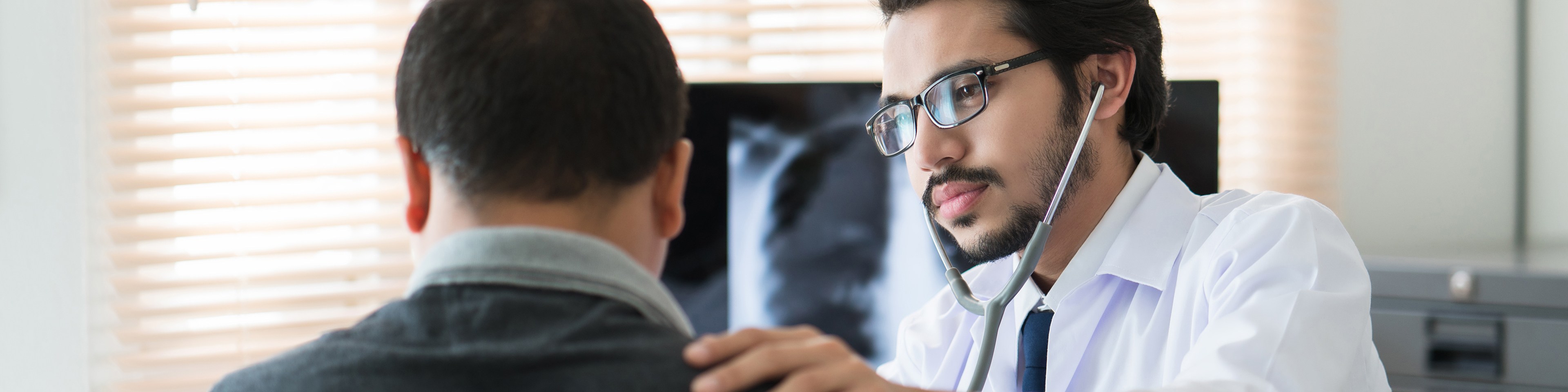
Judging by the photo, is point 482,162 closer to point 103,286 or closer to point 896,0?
point 896,0

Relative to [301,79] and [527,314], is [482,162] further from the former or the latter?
[301,79]

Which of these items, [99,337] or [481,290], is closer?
[481,290]

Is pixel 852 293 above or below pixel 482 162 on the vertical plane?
below

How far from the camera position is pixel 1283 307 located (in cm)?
91

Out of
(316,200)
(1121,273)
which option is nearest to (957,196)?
(1121,273)

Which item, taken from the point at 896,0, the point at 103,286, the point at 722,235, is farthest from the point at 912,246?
the point at 103,286

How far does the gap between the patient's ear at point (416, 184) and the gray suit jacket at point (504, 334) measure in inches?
3.2

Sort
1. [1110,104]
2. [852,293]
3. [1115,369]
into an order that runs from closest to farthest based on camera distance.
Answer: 1. [1115,369]
2. [1110,104]
3. [852,293]

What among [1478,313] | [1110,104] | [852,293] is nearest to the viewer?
[1110,104]

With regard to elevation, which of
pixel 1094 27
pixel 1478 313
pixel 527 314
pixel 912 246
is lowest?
pixel 1478 313

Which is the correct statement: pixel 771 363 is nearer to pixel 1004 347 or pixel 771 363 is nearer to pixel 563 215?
pixel 563 215

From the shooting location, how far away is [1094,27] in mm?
1298

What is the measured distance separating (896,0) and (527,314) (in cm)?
98

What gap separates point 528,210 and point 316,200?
1705 millimetres
